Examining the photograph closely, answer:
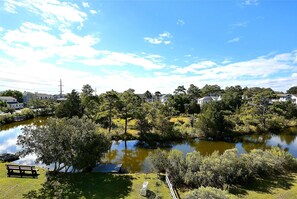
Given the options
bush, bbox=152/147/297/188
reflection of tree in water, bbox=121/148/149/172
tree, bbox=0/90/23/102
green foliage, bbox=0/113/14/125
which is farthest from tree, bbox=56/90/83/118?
tree, bbox=0/90/23/102

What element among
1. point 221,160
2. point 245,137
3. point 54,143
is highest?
point 54,143

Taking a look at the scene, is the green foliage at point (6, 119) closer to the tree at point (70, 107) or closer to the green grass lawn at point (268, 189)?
the tree at point (70, 107)

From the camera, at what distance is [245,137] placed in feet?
103

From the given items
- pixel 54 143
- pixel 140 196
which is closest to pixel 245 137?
pixel 140 196

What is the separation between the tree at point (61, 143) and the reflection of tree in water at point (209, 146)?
14.2 m

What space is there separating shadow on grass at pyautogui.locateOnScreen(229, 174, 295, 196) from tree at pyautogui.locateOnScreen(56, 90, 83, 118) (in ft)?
122

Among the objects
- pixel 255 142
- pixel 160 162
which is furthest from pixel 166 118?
pixel 160 162

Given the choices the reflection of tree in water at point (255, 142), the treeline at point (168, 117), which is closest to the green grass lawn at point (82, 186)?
the treeline at point (168, 117)

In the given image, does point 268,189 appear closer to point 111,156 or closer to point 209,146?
point 209,146

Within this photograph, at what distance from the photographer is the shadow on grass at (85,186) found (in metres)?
11.0

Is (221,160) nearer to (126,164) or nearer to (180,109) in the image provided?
(126,164)

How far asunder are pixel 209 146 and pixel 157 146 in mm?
6751

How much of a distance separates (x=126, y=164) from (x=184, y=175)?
7.15m

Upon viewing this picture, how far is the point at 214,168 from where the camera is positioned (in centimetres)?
Result: 1357
